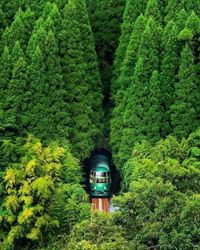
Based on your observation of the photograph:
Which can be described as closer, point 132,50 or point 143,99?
point 143,99

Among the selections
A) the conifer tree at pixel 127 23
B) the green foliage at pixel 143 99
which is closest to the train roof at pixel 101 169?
the green foliage at pixel 143 99

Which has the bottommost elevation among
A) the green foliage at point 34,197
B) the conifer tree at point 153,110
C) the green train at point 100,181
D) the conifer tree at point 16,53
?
the green foliage at point 34,197

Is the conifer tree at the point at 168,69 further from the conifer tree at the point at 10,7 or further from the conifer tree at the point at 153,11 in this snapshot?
the conifer tree at the point at 10,7

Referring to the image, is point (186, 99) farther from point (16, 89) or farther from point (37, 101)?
point (16, 89)

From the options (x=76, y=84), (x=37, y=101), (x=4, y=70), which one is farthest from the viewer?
(x=76, y=84)

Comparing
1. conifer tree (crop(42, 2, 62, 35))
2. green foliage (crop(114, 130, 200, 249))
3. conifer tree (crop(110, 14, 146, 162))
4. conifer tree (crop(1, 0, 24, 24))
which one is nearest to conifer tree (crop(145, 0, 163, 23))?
conifer tree (crop(110, 14, 146, 162))

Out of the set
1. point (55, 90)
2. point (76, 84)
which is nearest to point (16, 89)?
point (55, 90)

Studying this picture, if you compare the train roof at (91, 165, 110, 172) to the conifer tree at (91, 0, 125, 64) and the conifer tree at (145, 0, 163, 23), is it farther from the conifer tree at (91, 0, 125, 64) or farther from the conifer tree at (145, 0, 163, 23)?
the conifer tree at (145, 0, 163, 23)
